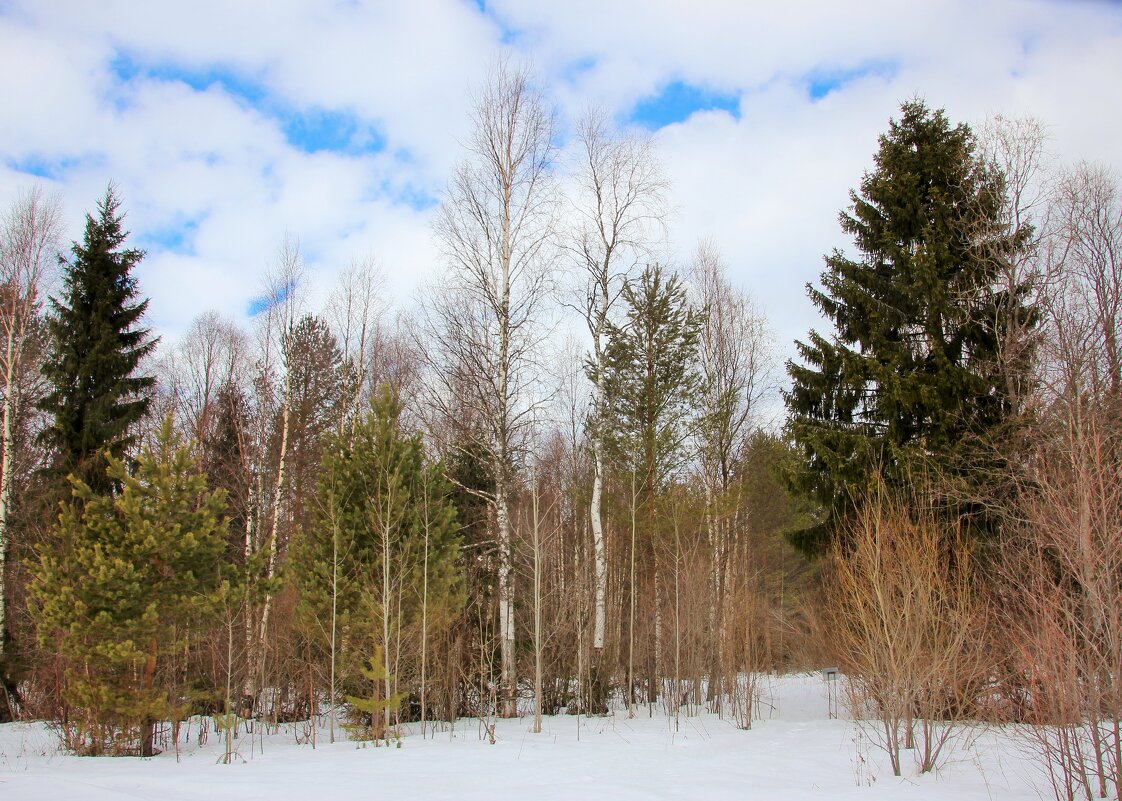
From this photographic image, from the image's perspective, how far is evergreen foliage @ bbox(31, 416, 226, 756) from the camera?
38.1 ft

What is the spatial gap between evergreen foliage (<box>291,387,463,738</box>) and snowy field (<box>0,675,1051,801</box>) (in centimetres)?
184

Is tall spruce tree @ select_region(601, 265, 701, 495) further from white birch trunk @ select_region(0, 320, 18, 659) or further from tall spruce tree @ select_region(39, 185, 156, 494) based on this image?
white birch trunk @ select_region(0, 320, 18, 659)

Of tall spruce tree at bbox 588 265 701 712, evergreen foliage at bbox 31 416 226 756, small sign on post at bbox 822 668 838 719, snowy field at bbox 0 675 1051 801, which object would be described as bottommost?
small sign on post at bbox 822 668 838 719

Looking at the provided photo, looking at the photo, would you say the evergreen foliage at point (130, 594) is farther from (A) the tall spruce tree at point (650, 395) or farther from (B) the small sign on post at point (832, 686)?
(B) the small sign on post at point (832, 686)

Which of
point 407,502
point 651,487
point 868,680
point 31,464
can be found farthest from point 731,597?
point 31,464

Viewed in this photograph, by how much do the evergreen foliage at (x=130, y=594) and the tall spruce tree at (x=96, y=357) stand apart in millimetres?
4913

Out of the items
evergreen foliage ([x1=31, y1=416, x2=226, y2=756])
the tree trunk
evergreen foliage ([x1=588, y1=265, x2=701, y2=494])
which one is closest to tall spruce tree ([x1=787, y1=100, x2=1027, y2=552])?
evergreen foliage ([x1=588, y1=265, x2=701, y2=494])

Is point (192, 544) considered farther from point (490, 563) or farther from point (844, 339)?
point (844, 339)

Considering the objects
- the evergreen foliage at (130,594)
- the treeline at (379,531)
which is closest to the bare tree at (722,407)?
the treeline at (379,531)

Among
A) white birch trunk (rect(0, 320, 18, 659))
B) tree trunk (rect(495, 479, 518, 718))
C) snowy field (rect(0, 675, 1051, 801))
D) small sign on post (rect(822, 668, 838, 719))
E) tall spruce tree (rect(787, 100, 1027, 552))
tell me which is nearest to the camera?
snowy field (rect(0, 675, 1051, 801))

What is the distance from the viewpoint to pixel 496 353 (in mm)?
16344

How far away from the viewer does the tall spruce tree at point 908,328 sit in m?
13.3

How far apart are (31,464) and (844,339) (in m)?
22.8

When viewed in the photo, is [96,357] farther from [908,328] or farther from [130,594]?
[908,328]
